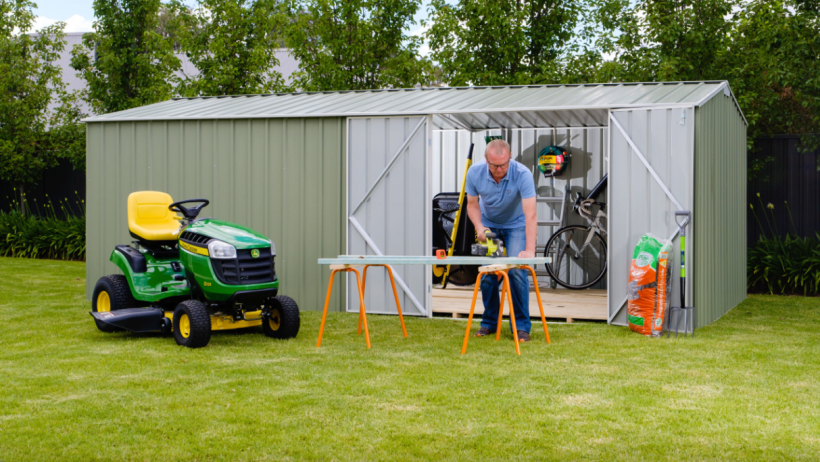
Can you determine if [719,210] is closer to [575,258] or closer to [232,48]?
[575,258]

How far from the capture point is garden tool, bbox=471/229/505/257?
5.81 m

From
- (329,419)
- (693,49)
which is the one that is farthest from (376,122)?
(693,49)

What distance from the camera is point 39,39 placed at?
15797 mm

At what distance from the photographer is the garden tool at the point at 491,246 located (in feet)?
19.1

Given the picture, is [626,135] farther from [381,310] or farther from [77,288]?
[77,288]

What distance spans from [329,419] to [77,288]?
22.3 ft

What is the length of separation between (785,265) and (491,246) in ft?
17.4

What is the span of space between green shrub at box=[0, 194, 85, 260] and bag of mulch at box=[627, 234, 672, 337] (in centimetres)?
1017

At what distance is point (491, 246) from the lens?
5.80 meters

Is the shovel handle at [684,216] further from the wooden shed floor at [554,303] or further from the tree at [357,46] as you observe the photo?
the tree at [357,46]

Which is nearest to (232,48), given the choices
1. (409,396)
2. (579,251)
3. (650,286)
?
(579,251)

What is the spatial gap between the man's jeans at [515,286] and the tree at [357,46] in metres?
7.49

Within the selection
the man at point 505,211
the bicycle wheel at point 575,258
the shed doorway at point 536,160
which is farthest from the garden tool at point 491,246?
the bicycle wheel at point 575,258

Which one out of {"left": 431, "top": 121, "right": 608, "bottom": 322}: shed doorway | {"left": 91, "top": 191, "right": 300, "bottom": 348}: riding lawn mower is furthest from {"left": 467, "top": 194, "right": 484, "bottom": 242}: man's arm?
{"left": 431, "top": 121, "right": 608, "bottom": 322}: shed doorway
